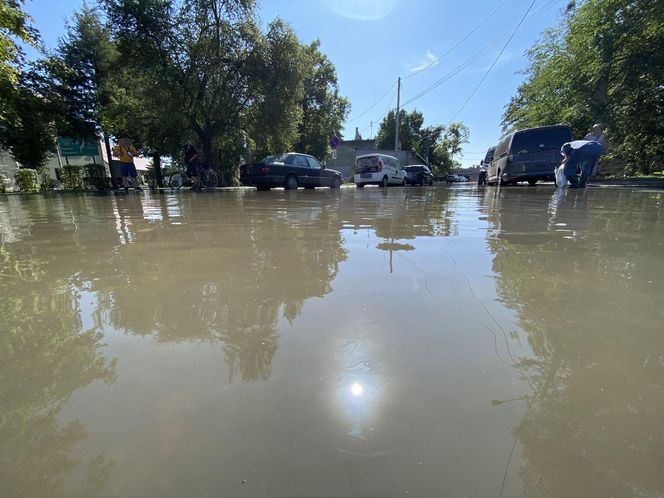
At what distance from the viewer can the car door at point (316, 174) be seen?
15203 millimetres

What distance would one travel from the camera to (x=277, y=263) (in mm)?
2783

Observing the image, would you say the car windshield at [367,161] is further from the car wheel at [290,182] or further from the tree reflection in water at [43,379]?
the tree reflection in water at [43,379]

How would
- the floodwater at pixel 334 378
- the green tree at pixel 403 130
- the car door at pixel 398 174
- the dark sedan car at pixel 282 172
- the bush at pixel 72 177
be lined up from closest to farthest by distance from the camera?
the floodwater at pixel 334 378 < the dark sedan car at pixel 282 172 < the bush at pixel 72 177 < the car door at pixel 398 174 < the green tree at pixel 403 130

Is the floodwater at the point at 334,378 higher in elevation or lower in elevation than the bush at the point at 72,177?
lower

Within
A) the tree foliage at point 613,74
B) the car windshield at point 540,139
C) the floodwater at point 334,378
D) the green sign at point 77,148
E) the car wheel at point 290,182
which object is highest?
the tree foliage at point 613,74

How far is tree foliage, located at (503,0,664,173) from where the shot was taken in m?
12.5

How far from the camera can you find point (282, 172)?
46.2ft

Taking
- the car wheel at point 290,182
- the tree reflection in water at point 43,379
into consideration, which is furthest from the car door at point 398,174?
the tree reflection in water at point 43,379

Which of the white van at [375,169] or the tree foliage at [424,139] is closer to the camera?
the white van at [375,169]

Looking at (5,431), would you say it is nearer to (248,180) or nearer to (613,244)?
(613,244)

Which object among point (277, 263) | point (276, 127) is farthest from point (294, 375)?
point (276, 127)

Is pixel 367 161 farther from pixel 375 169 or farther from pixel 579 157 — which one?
pixel 579 157

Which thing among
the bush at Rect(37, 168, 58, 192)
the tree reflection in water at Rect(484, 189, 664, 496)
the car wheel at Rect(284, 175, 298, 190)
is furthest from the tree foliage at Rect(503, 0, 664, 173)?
the bush at Rect(37, 168, 58, 192)

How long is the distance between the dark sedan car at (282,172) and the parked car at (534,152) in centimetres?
749
